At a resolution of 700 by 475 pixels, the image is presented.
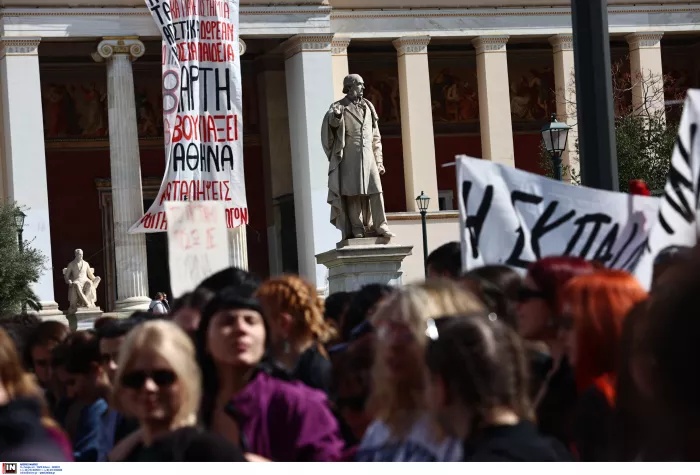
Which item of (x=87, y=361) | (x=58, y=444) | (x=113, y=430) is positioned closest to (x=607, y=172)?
(x=87, y=361)

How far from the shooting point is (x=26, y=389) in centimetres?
582

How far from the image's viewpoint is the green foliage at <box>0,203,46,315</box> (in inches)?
1364

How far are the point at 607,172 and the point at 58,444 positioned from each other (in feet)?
15.8

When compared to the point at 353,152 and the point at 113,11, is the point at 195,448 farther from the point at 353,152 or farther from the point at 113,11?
the point at 113,11

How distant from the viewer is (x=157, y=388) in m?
5.35

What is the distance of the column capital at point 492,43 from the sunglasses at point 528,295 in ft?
123

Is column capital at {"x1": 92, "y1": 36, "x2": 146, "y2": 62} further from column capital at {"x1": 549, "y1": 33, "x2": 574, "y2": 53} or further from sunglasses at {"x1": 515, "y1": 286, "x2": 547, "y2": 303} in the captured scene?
sunglasses at {"x1": 515, "y1": 286, "x2": 547, "y2": 303}

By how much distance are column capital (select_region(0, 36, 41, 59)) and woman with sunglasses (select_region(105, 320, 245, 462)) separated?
3518 cm

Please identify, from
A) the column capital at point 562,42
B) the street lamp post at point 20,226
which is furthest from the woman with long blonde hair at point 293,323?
the column capital at point 562,42

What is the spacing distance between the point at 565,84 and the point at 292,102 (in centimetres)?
768

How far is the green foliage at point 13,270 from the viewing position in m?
34.7

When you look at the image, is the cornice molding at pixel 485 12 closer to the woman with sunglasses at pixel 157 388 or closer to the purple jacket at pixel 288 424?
the purple jacket at pixel 288 424

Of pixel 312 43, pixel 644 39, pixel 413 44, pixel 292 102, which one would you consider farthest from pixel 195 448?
pixel 644 39

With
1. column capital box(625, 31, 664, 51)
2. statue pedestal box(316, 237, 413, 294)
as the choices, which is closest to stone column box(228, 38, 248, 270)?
column capital box(625, 31, 664, 51)
